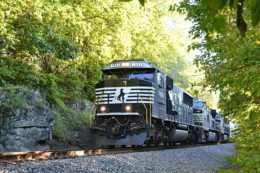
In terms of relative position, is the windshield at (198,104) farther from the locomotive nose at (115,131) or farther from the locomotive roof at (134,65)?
the locomotive nose at (115,131)

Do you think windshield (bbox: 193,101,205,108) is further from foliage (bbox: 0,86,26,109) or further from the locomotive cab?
foliage (bbox: 0,86,26,109)

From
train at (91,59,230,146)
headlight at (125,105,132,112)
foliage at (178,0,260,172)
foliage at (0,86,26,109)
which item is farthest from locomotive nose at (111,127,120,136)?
foliage at (178,0,260,172)

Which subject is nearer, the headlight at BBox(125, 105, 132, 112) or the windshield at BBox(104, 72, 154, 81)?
the headlight at BBox(125, 105, 132, 112)

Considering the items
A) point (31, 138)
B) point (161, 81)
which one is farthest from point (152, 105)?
point (31, 138)

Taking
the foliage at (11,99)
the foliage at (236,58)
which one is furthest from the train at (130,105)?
the foliage at (11,99)

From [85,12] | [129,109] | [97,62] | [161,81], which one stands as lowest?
[129,109]

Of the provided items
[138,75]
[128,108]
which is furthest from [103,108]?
[138,75]

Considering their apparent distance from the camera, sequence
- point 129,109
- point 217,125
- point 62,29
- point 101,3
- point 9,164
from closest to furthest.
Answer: point 9,164, point 129,109, point 62,29, point 101,3, point 217,125

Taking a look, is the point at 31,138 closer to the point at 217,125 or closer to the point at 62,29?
the point at 62,29

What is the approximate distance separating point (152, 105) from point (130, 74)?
174 cm

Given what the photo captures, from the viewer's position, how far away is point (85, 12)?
16656 mm

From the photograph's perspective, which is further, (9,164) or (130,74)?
(130,74)

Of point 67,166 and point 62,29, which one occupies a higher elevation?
point 62,29

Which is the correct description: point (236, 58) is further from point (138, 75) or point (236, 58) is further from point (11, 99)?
point (11, 99)
